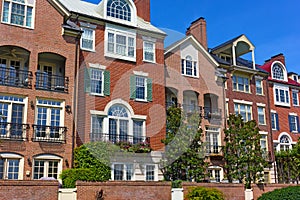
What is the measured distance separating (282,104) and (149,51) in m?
17.5

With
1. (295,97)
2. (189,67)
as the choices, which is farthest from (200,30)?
(295,97)

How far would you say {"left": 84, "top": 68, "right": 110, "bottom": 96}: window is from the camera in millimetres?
25547

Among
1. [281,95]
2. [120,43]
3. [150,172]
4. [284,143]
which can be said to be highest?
[120,43]

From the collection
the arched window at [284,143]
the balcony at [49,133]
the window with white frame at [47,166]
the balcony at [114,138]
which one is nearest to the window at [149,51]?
the balcony at [114,138]

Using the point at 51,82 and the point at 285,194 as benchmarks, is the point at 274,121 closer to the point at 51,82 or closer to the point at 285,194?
the point at 285,194

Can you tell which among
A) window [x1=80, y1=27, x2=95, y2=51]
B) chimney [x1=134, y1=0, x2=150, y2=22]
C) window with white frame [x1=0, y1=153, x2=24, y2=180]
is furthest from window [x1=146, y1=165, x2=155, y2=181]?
chimney [x1=134, y1=0, x2=150, y2=22]

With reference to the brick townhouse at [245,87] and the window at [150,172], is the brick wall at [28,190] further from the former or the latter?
the brick townhouse at [245,87]

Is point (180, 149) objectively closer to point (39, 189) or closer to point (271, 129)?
point (39, 189)

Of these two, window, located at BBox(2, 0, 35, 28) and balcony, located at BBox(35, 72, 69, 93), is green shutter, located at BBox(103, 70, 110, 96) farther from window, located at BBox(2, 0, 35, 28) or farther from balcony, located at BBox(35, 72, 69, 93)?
window, located at BBox(2, 0, 35, 28)

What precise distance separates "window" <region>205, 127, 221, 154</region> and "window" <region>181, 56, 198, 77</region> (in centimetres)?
483

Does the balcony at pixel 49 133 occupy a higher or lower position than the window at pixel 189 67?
lower

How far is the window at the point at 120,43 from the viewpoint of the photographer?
1067 inches

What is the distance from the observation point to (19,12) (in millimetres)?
23438

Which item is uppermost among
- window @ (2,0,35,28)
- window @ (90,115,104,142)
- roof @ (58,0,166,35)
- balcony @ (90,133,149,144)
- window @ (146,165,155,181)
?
roof @ (58,0,166,35)
